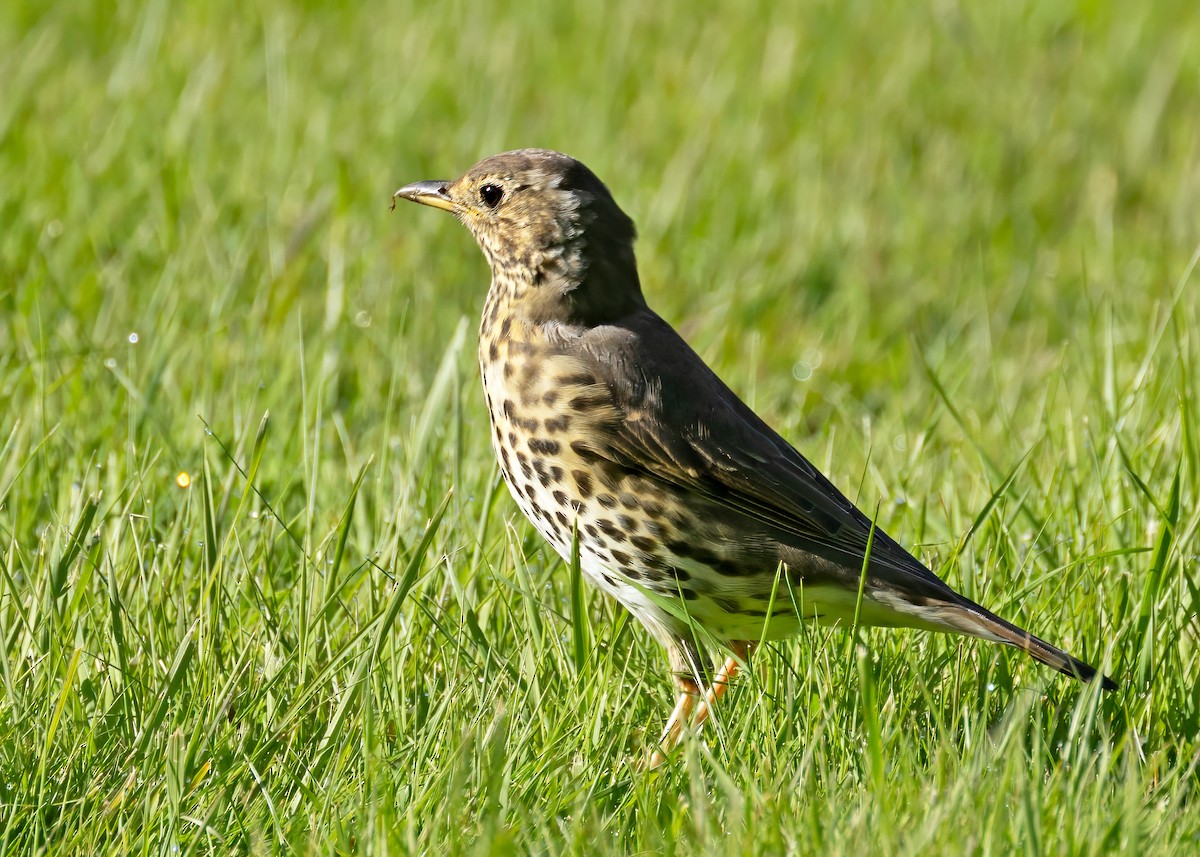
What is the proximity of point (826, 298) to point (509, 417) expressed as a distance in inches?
131

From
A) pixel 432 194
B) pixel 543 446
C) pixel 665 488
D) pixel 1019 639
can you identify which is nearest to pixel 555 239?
pixel 432 194

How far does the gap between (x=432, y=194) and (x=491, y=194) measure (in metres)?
0.27

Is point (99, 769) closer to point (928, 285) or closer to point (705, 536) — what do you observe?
point (705, 536)

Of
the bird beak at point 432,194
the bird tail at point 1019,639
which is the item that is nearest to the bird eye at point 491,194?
the bird beak at point 432,194

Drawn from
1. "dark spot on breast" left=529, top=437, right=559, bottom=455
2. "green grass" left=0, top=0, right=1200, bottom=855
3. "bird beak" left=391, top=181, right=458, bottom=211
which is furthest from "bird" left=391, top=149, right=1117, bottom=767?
"bird beak" left=391, top=181, right=458, bottom=211

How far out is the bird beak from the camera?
4.77 m

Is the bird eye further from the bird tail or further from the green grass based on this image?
the bird tail

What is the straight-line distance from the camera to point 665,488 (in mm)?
4133

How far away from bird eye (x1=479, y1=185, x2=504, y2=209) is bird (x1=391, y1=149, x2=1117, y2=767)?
0.16 m

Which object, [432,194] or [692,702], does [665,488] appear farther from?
[432,194]

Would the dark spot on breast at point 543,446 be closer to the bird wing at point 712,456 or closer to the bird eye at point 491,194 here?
the bird wing at point 712,456

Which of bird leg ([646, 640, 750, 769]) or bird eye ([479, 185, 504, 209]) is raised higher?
bird eye ([479, 185, 504, 209])

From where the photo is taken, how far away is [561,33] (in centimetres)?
954

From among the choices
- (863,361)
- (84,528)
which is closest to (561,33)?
(863,361)
